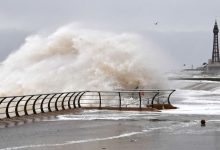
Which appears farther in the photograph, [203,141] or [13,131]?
[13,131]

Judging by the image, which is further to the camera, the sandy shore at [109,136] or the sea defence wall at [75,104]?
the sea defence wall at [75,104]

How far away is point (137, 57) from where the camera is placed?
131ft

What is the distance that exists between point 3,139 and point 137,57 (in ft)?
91.5

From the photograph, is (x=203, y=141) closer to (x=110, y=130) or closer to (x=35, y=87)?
(x=110, y=130)

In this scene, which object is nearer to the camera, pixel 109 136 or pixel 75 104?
pixel 109 136

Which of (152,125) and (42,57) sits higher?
(42,57)

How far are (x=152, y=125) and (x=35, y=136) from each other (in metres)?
4.39

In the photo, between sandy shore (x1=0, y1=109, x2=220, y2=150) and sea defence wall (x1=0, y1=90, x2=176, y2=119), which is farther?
sea defence wall (x1=0, y1=90, x2=176, y2=119)

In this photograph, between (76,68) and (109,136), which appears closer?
(109,136)

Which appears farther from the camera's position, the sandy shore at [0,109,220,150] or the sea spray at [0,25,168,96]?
the sea spray at [0,25,168,96]

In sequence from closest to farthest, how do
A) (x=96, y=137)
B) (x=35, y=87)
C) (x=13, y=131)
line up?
(x=96, y=137) < (x=13, y=131) < (x=35, y=87)

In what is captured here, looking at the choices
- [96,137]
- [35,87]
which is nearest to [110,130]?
[96,137]

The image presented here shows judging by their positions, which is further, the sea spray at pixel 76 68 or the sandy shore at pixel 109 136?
the sea spray at pixel 76 68

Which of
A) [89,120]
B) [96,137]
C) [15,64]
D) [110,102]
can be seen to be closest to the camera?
[96,137]
